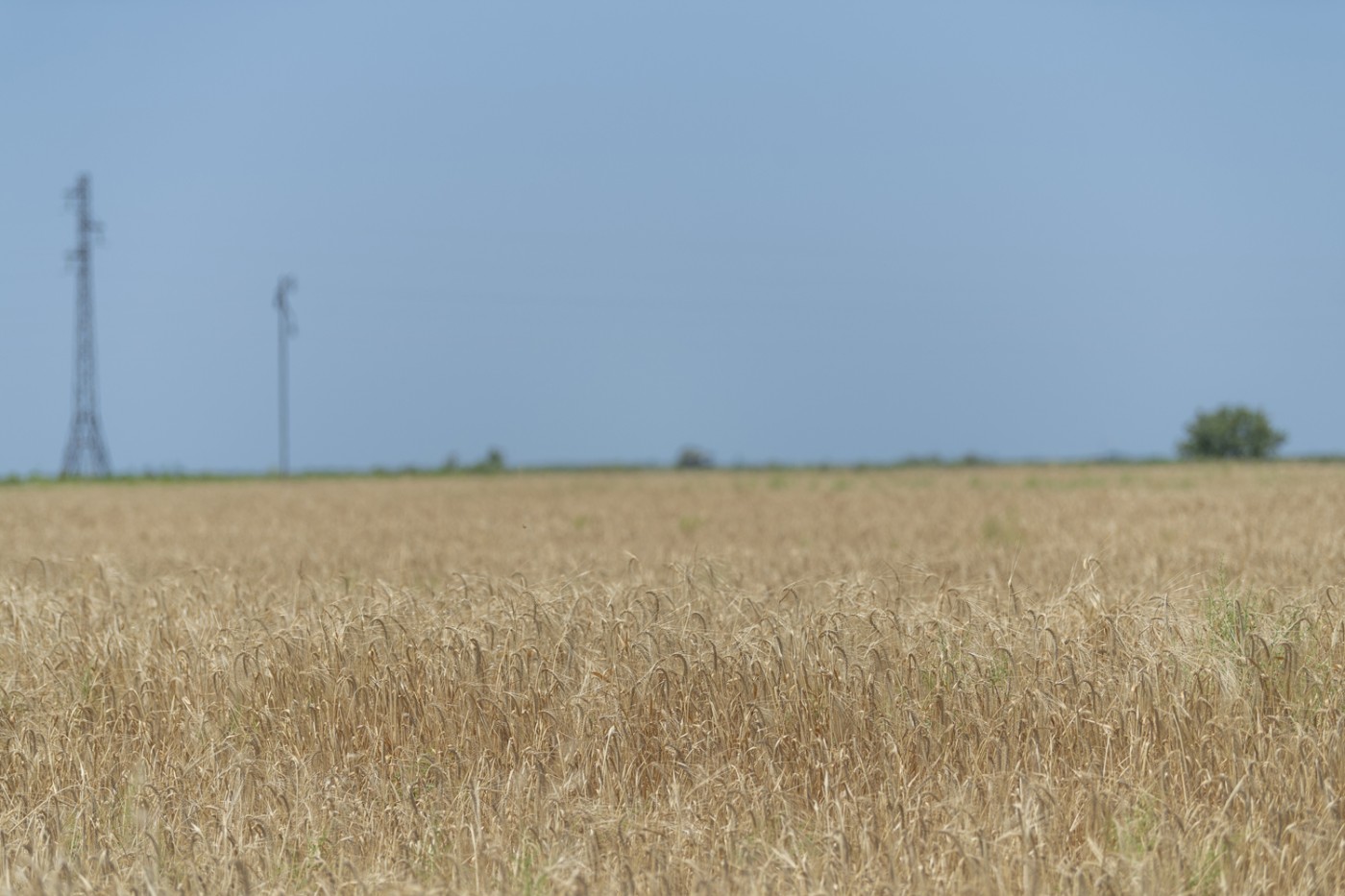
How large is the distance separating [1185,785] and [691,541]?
12146mm

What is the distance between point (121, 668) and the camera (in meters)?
7.22

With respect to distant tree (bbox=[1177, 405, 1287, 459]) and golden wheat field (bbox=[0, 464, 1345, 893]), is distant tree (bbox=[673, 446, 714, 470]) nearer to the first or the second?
distant tree (bbox=[1177, 405, 1287, 459])

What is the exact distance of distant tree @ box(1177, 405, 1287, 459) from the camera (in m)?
74.6

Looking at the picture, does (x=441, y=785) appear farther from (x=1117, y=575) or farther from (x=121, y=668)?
(x=1117, y=575)

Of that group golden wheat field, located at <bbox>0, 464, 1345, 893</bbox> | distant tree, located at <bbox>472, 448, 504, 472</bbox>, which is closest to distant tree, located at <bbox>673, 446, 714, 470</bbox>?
distant tree, located at <bbox>472, 448, 504, 472</bbox>

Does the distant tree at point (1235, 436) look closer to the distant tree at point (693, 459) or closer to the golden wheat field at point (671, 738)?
the distant tree at point (693, 459)

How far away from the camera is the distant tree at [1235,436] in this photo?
7456cm

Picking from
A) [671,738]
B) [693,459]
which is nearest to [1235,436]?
[693,459]

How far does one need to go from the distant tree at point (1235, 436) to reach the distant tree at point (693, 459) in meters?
32.0

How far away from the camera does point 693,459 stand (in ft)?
237

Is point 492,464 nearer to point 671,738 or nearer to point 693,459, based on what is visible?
point 693,459

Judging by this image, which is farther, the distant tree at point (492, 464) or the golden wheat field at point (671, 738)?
the distant tree at point (492, 464)

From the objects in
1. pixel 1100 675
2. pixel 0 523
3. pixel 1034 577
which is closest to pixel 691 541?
pixel 1034 577

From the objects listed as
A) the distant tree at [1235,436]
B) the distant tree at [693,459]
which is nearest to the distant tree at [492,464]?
the distant tree at [693,459]
